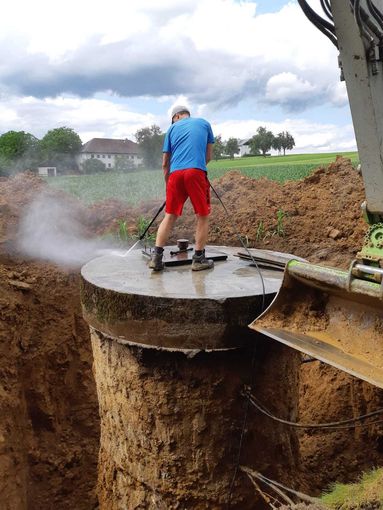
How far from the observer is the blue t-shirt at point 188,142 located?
4.16 m

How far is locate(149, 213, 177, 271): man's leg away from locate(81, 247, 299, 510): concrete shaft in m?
0.44

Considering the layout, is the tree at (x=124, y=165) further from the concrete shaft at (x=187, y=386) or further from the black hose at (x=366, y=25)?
the black hose at (x=366, y=25)

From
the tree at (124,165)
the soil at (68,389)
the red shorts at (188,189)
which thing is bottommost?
the soil at (68,389)

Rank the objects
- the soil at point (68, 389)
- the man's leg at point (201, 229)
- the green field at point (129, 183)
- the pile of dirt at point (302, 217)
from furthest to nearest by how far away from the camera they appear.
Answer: the green field at point (129, 183) < the pile of dirt at point (302, 217) < the soil at point (68, 389) < the man's leg at point (201, 229)

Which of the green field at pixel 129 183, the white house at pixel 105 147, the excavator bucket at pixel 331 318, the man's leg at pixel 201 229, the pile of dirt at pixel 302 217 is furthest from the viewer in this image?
the white house at pixel 105 147

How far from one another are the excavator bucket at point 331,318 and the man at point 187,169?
1270 millimetres

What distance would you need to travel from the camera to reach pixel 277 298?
3.32 meters

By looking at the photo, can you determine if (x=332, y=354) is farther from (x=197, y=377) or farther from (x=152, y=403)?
(x=152, y=403)

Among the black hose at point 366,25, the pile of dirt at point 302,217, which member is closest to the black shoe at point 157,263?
the pile of dirt at point 302,217

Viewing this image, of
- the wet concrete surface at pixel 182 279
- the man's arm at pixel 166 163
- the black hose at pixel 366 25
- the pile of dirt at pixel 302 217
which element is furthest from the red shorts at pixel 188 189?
the pile of dirt at pixel 302 217

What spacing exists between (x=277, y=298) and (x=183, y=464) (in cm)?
144

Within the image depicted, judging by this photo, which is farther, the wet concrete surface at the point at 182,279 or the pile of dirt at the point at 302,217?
the pile of dirt at the point at 302,217

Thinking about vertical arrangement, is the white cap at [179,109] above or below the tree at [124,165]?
below

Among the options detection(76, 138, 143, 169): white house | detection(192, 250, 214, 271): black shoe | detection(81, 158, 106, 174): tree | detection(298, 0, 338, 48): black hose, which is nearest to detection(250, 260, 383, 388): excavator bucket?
detection(192, 250, 214, 271): black shoe
